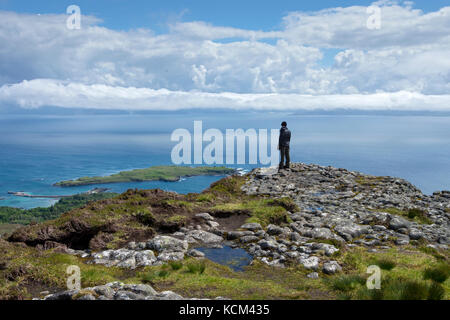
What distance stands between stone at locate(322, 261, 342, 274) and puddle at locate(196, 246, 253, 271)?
2826 mm

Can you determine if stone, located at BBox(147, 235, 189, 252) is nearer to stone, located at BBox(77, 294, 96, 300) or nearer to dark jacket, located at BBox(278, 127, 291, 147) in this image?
stone, located at BBox(77, 294, 96, 300)

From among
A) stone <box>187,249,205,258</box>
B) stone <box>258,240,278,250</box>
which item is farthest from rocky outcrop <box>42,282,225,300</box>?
→ stone <box>258,240,278,250</box>

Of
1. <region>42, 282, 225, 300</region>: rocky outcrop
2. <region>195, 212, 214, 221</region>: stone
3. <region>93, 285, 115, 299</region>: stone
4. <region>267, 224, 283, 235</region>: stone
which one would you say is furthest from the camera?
<region>195, 212, 214, 221</region>: stone

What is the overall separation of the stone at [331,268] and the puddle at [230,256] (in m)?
2.83

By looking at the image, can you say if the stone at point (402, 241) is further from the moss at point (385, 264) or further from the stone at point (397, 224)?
the moss at point (385, 264)

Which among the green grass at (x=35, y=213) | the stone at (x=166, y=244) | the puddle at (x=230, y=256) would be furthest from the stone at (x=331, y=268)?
the green grass at (x=35, y=213)

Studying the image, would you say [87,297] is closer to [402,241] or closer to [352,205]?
[402,241]

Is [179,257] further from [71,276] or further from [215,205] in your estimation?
[215,205]

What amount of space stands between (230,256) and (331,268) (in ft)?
13.1

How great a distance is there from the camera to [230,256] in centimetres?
1377

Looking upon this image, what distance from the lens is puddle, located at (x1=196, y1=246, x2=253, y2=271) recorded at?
12.9 metres

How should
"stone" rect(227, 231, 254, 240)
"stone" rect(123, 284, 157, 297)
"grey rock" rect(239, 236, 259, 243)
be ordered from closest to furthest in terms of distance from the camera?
1. "stone" rect(123, 284, 157, 297)
2. "grey rock" rect(239, 236, 259, 243)
3. "stone" rect(227, 231, 254, 240)

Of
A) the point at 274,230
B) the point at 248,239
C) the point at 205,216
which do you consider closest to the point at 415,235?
the point at 274,230
